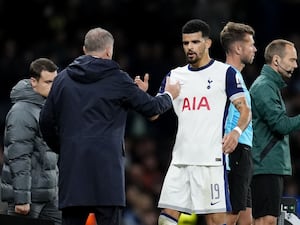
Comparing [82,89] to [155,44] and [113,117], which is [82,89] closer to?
[113,117]

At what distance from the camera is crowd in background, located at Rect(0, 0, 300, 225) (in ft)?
53.8

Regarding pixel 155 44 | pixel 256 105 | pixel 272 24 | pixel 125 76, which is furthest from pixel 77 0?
pixel 125 76

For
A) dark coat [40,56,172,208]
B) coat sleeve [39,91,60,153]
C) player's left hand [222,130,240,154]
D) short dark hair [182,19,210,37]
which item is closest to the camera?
dark coat [40,56,172,208]

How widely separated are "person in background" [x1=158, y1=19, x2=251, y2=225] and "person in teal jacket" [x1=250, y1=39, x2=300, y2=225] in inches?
31.4

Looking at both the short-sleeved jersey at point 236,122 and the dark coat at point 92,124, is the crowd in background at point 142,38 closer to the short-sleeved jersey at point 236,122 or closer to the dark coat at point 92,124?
the short-sleeved jersey at point 236,122

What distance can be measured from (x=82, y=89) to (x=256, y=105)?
2.08m

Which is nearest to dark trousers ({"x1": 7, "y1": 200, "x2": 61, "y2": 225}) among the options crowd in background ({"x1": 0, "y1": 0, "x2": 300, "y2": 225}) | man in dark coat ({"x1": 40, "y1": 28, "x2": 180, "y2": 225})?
man in dark coat ({"x1": 40, "y1": 28, "x2": 180, "y2": 225})

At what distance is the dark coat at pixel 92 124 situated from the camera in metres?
9.62

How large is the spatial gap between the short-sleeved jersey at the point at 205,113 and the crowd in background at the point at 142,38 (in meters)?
5.04

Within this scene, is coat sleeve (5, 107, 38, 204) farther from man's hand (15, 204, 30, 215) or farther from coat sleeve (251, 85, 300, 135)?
coat sleeve (251, 85, 300, 135)

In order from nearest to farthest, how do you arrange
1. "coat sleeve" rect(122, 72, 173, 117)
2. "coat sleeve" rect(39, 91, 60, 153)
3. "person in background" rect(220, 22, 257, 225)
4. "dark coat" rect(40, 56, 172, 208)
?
"dark coat" rect(40, 56, 172, 208)
"coat sleeve" rect(122, 72, 173, 117)
"coat sleeve" rect(39, 91, 60, 153)
"person in background" rect(220, 22, 257, 225)

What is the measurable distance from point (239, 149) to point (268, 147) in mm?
404

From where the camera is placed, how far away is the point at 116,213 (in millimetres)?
9695

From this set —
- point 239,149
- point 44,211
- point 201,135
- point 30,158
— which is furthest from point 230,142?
point 44,211
